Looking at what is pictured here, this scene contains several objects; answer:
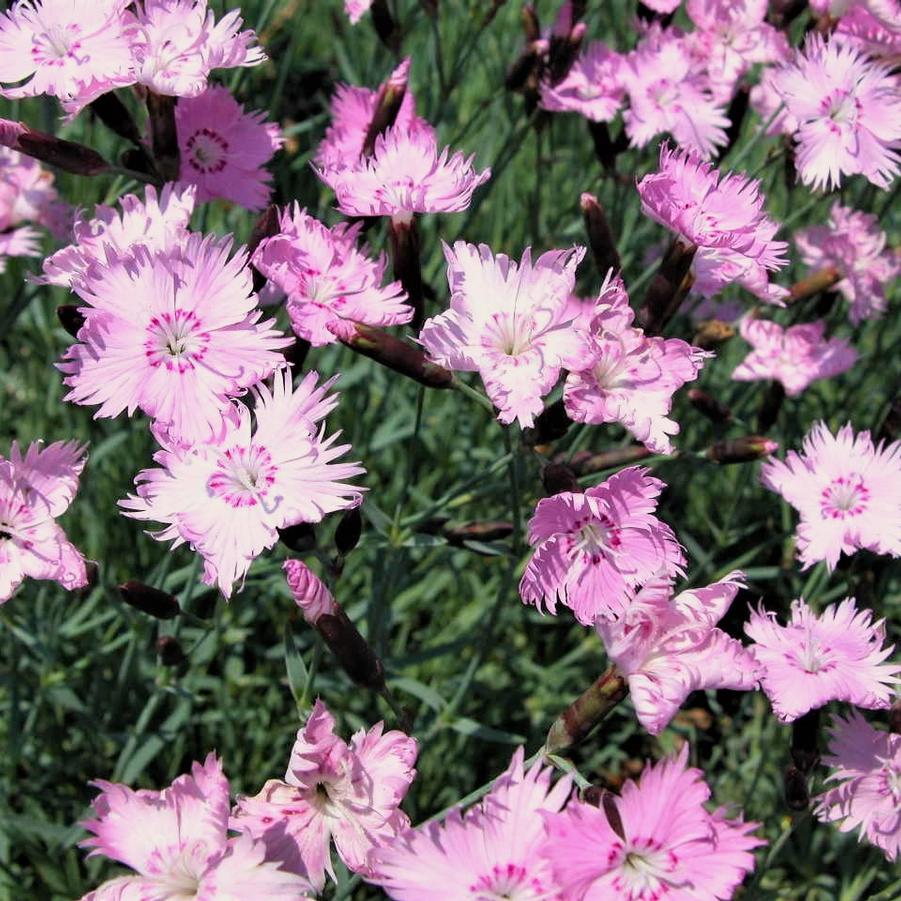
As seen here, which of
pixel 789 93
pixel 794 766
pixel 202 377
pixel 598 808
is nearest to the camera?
pixel 598 808

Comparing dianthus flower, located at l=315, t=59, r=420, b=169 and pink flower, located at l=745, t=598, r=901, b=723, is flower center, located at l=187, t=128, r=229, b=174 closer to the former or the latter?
dianthus flower, located at l=315, t=59, r=420, b=169

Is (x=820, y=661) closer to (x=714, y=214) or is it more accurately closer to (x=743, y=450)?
(x=743, y=450)

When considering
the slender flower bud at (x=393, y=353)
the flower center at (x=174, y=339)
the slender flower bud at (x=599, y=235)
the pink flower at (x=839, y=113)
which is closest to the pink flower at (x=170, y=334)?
the flower center at (x=174, y=339)

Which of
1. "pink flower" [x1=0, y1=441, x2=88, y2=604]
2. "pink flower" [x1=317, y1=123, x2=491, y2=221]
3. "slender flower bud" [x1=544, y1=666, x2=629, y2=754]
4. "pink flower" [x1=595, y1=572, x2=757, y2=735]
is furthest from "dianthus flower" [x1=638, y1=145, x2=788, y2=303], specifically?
"pink flower" [x1=0, y1=441, x2=88, y2=604]

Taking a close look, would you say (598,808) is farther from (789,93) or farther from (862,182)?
(862,182)

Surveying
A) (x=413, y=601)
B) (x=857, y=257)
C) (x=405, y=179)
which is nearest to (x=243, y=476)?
(x=405, y=179)

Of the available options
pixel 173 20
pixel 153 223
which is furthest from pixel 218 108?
pixel 153 223
